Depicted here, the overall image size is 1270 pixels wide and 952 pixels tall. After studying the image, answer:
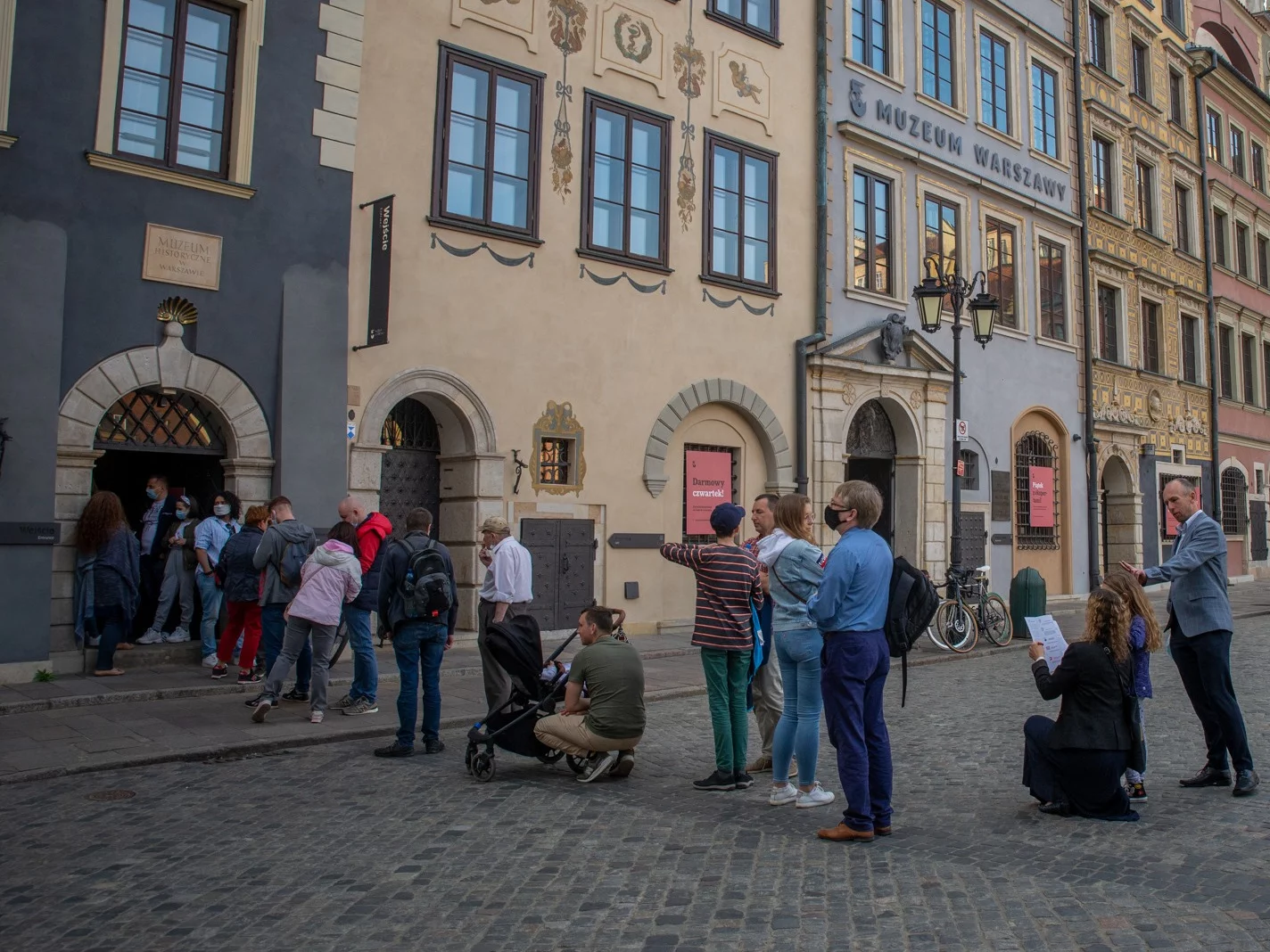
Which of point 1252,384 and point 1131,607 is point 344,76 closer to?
point 1131,607

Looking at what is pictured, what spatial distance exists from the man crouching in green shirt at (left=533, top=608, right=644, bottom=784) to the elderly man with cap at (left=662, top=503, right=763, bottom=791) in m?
0.48

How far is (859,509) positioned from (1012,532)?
56.2 feet

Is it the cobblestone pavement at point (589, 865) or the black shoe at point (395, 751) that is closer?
the cobblestone pavement at point (589, 865)

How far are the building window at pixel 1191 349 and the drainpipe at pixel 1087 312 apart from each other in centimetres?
565

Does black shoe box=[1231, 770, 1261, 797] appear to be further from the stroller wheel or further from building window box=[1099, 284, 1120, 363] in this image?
building window box=[1099, 284, 1120, 363]

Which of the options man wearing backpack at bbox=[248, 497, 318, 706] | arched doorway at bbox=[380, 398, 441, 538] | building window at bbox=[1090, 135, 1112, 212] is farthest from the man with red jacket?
building window at bbox=[1090, 135, 1112, 212]

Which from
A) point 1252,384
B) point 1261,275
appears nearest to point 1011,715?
point 1252,384

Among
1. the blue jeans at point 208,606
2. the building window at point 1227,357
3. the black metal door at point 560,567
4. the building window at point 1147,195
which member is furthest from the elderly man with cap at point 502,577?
the building window at point 1227,357

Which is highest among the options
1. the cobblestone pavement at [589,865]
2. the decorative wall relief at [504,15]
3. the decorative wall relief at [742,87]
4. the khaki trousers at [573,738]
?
the decorative wall relief at [742,87]

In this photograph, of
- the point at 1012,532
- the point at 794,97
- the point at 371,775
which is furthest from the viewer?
the point at 1012,532

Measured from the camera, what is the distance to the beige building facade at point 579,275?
1334 cm

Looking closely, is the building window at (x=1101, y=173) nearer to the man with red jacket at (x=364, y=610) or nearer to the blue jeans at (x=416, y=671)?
the man with red jacket at (x=364, y=610)

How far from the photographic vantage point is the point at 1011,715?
9734 millimetres

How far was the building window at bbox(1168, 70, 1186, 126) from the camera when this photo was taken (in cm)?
2873
